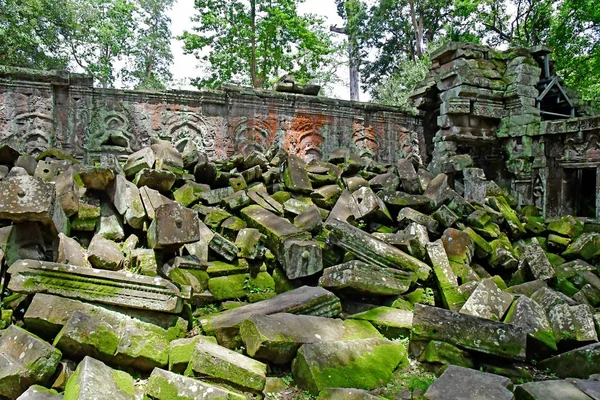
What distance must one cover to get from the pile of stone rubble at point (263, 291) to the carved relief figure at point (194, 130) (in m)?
2.65

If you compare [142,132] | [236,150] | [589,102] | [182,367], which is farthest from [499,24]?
[182,367]

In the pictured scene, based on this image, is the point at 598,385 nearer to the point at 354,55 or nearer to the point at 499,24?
the point at 499,24

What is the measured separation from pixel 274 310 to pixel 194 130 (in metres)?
6.10

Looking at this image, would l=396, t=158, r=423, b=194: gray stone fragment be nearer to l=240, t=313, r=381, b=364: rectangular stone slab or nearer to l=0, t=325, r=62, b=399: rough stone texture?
l=240, t=313, r=381, b=364: rectangular stone slab

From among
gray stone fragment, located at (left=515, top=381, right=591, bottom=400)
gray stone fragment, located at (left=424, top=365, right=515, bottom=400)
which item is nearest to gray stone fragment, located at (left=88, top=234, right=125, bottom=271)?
gray stone fragment, located at (left=424, top=365, right=515, bottom=400)

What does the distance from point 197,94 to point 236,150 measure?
4.68ft

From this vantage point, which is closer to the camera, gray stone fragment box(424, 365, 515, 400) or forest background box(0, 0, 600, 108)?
gray stone fragment box(424, 365, 515, 400)

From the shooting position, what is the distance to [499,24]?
58.9 ft

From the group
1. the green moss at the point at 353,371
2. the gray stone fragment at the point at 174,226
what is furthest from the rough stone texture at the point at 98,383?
the gray stone fragment at the point at 174,226

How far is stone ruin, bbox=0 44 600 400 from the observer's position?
2.60 metres

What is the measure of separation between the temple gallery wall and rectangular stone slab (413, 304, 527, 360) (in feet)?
15.1

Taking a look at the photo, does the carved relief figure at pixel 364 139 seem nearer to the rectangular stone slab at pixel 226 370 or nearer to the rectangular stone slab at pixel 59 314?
the rectangular stone slab at pixel 59 314

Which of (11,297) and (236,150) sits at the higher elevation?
(236,150)

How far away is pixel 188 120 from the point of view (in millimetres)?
8406
